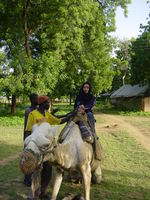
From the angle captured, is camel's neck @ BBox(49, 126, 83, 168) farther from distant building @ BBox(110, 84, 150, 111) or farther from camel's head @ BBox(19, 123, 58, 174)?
distant building @ BBox(110, 84, 150, 111)

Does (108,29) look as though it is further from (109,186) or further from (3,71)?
(109,186)

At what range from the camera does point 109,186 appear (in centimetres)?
547

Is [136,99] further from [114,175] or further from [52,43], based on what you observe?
[114,175]

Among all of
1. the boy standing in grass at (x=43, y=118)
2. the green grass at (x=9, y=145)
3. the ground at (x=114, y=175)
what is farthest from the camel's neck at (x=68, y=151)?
the green grass at (x=9, y=145)

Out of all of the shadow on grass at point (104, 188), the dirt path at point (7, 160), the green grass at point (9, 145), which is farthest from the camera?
the green grass at point (9, 145)

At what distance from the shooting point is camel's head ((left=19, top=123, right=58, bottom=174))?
2.76 metres

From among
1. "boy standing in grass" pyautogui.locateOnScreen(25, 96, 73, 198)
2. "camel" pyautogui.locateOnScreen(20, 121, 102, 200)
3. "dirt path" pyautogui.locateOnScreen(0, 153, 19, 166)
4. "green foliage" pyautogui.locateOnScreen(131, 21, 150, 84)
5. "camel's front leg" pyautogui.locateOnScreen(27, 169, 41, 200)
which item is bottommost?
"dirt path" pyautogui.locateOnScreen(0, 153, 19, 166)

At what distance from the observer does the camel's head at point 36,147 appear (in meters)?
2.76

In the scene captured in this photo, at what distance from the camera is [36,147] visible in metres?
2.82

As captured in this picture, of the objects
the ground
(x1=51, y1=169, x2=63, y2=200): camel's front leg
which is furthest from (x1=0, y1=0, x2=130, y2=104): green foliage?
(x1=51, y1=169, x2=63, y2=200): camel's front leg

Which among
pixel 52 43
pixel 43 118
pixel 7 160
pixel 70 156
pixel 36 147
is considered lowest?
pixel 7 160

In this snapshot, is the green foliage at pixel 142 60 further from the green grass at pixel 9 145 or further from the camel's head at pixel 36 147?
the camel's head at pixel 36 147

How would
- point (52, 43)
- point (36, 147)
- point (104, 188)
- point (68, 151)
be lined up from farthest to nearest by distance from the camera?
point (52, 43), point (104, 188), point (68, 151), point (36, 147)

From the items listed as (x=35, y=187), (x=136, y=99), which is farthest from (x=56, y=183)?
(x=136, y=99)
